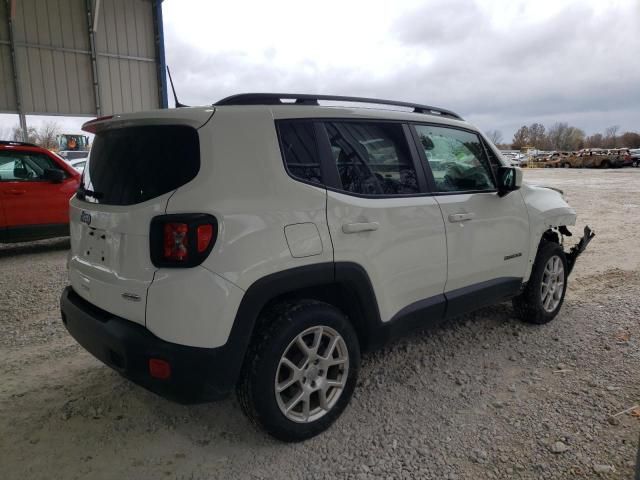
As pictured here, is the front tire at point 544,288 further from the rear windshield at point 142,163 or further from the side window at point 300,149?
the rear windshield at point 142,163

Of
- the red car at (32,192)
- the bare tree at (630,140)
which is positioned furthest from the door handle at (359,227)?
the bare tree at (630,140)

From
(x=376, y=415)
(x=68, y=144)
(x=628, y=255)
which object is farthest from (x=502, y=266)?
(x=68, y=144)

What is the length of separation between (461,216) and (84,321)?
241cm

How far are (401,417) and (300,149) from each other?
1675 millimetres

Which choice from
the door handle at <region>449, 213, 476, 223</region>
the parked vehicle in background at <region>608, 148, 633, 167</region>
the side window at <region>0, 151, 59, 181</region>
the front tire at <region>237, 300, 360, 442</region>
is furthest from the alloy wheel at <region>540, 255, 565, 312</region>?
the parked vehicle in background at <region>608, 148, 633, 167</region>

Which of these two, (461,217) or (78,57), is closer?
(461,217)

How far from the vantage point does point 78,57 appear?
13094 mm

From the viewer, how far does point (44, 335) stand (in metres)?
4.13

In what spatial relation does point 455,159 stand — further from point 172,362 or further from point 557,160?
point 557,160

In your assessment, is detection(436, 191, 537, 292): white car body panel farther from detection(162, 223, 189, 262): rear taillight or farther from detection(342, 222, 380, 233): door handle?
detection(162, 223, 189, 262): rear taillight

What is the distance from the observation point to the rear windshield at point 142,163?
2.28 meters

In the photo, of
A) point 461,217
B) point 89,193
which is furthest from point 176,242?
point 461,217

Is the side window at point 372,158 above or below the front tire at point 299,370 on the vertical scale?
above

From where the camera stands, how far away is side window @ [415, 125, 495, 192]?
3.28m
